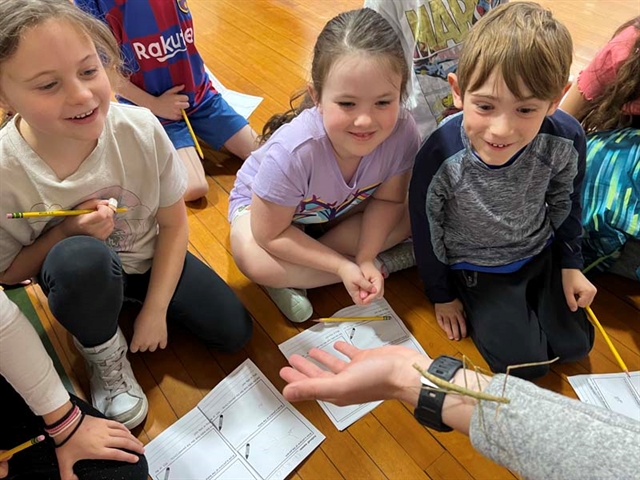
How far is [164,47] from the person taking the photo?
1.62 m

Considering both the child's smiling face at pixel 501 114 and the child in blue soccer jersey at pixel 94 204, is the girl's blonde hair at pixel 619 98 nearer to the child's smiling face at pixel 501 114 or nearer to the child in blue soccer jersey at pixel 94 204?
the child's smiling face at pixel 501 114

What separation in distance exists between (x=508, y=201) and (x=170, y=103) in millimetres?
1095

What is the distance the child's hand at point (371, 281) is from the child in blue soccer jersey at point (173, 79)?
643mm

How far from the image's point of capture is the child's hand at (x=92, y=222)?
105 cm

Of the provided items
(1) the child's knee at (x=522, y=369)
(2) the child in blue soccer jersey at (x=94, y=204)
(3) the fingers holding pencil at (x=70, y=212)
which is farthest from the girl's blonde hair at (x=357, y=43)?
(1) the child's knee at (x=522, y=369)

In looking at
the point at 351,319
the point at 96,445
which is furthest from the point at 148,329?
the point at 351,319

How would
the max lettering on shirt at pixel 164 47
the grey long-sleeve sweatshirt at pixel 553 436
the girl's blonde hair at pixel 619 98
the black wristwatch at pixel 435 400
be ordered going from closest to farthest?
1. the grey long-sleeve sweatshirt at pixel 553 436
2. the black wristwatch at pixel 435 400
3. the girl's blonde hair at pixel 619 98
4. the max lettering on shirt at pixel 164 47

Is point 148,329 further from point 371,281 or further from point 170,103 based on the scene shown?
point 170,103

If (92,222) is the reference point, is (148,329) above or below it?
below

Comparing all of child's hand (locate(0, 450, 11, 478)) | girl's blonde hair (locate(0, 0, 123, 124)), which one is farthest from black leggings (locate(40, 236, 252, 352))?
girl's blonde hair (locate(0, 0, 123, 124))

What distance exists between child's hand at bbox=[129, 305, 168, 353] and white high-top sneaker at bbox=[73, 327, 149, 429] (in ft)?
0.12

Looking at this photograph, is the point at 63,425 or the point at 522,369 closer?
the point at 63,425

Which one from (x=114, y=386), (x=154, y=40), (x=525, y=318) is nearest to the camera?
(x=114, y=386)

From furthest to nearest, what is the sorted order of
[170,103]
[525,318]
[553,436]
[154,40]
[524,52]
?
[170,103] < [154,40] < [525,318] < [524,52] < [553,436]
